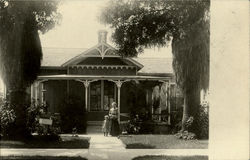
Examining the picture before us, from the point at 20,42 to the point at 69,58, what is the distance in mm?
9977

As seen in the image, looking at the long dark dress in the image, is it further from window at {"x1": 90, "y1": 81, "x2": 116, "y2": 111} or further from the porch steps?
window at {"x1": 90, "y1": 81, "x2": 116, "y2": 111}

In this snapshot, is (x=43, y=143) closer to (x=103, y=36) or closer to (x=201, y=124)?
(x=201, y=124)

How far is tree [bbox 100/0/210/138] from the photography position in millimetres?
9797

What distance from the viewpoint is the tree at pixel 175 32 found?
386 inches

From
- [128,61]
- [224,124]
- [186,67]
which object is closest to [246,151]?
[224,124]

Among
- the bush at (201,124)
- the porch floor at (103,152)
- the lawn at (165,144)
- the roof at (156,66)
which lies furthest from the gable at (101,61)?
the porch floor at (103,152)

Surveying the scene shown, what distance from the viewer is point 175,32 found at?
36.9 feet

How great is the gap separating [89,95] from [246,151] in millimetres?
16226

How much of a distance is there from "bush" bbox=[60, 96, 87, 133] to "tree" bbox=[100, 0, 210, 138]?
4750 mm

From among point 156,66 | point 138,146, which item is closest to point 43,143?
point 138,146

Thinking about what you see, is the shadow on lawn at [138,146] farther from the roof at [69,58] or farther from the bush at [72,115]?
the roof at [69,58]

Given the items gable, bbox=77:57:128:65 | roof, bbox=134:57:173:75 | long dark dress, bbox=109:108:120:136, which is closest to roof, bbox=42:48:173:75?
roof, bbox=134:57:173:75

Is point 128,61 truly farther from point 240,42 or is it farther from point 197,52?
point 240,42

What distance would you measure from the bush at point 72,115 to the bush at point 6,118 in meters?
4.25
